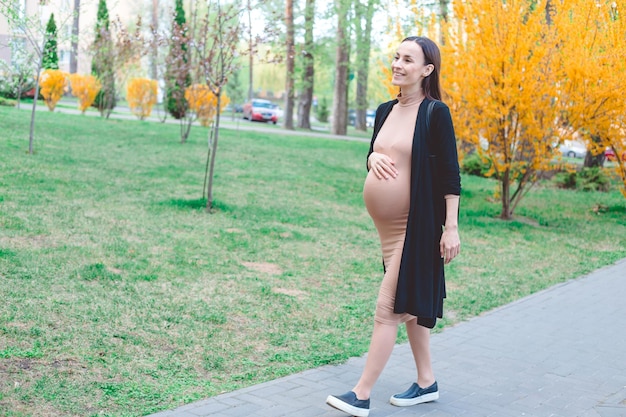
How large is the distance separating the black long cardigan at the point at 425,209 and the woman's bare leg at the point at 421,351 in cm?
29

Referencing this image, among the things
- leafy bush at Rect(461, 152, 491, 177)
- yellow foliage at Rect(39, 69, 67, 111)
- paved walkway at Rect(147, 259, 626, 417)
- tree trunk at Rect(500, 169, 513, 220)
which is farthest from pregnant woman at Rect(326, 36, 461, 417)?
yellow foliage at Rect(39, 69, 67, 111)

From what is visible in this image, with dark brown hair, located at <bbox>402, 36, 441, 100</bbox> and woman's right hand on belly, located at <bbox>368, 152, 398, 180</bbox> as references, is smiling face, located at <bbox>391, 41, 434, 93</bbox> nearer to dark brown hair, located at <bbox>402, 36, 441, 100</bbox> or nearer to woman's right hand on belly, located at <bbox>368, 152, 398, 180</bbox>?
dark brown hair, located at <bbox>402, 36, 441, 100</bbox>

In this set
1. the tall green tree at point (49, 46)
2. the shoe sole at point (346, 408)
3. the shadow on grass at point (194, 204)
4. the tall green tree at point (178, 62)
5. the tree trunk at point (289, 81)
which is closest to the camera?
the shoe sole at point (346, 408)

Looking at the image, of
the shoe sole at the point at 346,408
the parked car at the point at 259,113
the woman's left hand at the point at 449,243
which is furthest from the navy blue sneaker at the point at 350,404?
the parked car at the point at 259,113

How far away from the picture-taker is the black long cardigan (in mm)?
4234

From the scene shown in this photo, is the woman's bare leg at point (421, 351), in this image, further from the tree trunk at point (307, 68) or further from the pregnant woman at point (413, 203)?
the tree trunk at point (307, 68)

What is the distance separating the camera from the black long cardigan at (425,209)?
13.9 feet

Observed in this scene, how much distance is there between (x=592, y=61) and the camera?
12.0 metres

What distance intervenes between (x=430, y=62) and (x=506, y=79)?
805cm

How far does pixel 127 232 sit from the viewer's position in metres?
9.06

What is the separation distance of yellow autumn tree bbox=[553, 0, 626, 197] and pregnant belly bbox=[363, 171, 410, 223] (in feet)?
28.4

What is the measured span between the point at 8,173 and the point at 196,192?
111 inches

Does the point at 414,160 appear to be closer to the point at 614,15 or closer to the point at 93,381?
the point at 93,381

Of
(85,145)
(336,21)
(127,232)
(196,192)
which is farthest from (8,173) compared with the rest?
(336,21)
